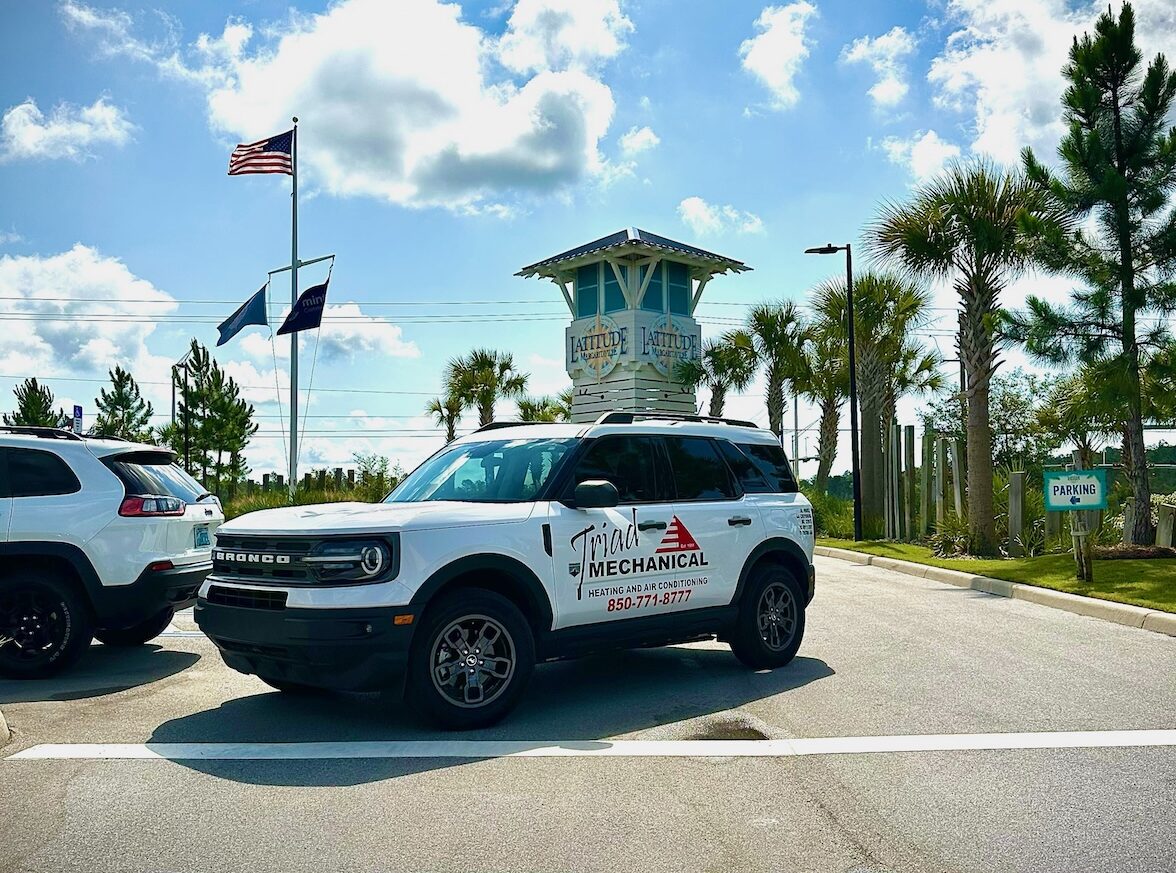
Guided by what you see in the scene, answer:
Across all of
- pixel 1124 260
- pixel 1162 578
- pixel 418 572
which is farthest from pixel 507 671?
pixel 1124 260

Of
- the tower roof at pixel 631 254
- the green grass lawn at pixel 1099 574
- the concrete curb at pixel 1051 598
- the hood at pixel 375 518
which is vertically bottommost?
the concrete curb at pixel 1051 598

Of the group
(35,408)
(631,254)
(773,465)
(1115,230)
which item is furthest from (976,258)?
(35,408)

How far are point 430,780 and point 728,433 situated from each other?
14.3 feet

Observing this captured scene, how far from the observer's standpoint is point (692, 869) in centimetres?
426

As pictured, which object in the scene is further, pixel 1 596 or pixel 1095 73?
pixel 1095 73

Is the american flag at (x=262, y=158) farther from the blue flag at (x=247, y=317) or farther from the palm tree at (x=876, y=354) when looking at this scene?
the palm tree at (x=876, y=354)

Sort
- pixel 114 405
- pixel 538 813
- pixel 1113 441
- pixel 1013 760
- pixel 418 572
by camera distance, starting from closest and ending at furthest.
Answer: pixel 538 813
pixel 1013 760
pixel 418 572
pixel 1113 441
pixel 114 405

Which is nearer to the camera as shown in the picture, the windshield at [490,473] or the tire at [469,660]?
the tire at [469,660]

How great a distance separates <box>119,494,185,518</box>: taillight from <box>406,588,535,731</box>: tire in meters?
3.35

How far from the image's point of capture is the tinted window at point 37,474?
27.6 ft

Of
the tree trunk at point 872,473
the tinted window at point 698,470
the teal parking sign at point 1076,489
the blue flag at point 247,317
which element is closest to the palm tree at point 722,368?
the tree trunk at point 872,473

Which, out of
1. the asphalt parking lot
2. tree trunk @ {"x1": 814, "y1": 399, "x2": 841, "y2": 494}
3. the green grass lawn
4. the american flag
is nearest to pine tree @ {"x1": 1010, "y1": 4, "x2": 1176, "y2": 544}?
the green grass lawn

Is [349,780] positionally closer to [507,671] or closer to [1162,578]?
[507,671]

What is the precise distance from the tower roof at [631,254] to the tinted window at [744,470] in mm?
31047
